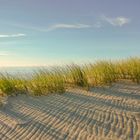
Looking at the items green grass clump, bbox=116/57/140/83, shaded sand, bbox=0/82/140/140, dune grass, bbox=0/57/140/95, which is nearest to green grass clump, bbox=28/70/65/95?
dune grass, bbox=0/57/140/95

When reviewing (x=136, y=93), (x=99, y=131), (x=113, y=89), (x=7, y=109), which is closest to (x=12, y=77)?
(x=7, y=109)

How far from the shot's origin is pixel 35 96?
9.75 meters

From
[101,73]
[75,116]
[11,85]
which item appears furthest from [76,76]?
[75,116]

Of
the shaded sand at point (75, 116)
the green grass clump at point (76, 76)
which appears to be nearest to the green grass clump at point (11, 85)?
the shaded sand at point (75, 116)

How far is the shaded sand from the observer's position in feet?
21.0

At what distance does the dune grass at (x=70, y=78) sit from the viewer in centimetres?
1027

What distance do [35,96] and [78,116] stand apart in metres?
2.59

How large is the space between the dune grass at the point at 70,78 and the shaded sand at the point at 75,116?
0.55 m

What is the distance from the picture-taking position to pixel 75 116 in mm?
7480

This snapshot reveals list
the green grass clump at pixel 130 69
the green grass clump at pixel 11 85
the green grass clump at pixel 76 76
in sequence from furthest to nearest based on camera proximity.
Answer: the green grass clump at pixel 130 69
the green grass clump at pixel 76 76
the green grass clump at pixel 11 85

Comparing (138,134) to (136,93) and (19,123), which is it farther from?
(136,93)

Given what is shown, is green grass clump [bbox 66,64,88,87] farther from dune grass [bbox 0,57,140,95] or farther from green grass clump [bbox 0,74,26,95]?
green grass clump [bbox 0,74,26,95]

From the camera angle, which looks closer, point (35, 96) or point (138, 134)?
point (138, 134)

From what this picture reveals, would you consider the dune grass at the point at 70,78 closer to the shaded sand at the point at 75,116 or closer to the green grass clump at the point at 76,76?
the green grass clump at the point at 76,76
